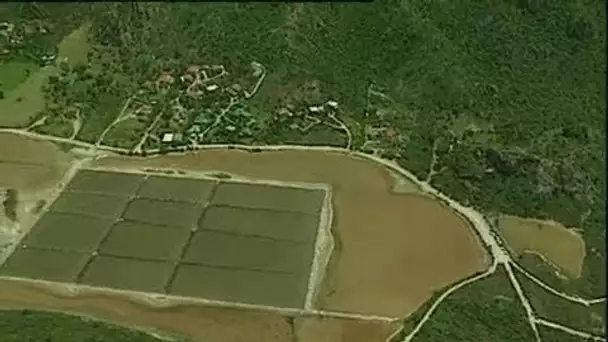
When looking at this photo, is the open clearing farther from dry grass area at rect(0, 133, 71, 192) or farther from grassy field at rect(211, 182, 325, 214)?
dry grass area at rect(0, 133, 71, 192)

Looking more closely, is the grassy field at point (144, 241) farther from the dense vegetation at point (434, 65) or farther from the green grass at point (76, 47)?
the green grass at point (76, 47)

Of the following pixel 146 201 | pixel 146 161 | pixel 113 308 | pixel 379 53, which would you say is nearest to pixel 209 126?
pixel 146 161

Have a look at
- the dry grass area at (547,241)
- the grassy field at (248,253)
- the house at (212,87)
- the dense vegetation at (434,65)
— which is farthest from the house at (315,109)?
the dry grass area at (547,241)

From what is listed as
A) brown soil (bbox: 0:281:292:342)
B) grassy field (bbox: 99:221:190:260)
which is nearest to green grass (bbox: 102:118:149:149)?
grassy field (bbox: 99:221:190:260)

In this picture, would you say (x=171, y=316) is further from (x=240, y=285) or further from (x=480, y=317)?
(x=480, y=317)

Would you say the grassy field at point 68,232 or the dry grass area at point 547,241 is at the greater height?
the grassy field at point 68,232
